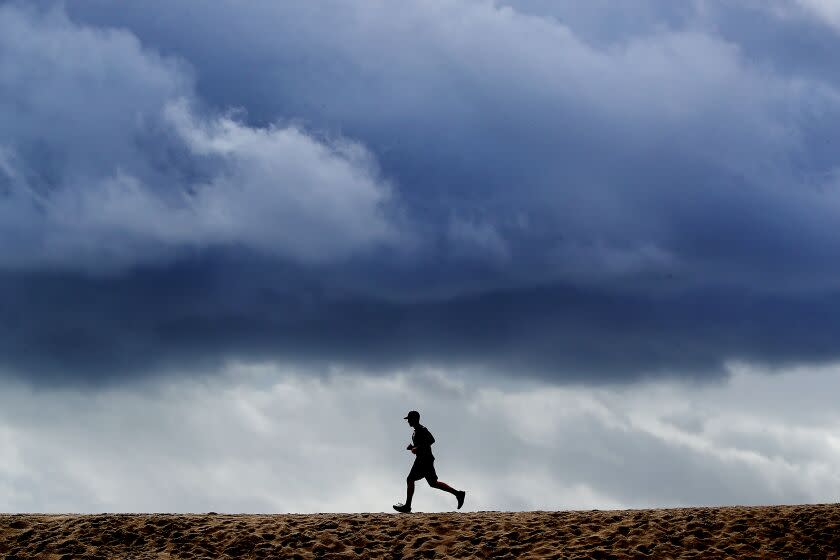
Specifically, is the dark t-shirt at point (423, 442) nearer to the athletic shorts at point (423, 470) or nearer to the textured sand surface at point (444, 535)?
the athletic shorts at point (423, 470)

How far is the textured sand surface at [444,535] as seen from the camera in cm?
2061

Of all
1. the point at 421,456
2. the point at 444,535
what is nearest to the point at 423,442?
the point at 421,456

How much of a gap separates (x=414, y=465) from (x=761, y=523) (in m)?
7.37

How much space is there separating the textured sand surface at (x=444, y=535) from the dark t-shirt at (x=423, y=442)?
1252mm

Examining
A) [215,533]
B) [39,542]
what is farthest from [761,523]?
[39,542]

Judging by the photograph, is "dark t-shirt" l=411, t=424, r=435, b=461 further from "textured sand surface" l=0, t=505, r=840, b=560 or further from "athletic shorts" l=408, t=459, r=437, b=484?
"textured sand surface" l=0, t=505, r=840, b=560

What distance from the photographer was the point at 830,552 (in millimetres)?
20562

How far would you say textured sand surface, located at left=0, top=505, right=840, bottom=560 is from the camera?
20609 mm

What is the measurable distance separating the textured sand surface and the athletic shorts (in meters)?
0.83

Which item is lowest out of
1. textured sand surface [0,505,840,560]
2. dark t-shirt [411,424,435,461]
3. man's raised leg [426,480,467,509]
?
textured sand surface [0,505,840,560]

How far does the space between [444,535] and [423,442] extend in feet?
7.54

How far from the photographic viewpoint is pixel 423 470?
22859mm

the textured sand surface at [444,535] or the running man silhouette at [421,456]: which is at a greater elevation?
the running man silhouette at [421,456]

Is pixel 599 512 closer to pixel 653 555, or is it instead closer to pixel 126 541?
pixel 653 555
